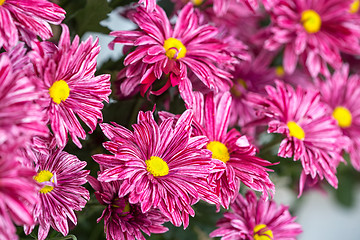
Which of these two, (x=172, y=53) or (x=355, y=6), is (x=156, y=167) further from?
(x=355, y=6)

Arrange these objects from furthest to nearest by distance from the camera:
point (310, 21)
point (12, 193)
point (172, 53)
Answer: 1. point (310, 21)
2. point (172, 53)
3. point (12, 193)

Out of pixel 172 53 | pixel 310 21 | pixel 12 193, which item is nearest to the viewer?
pixel 12 193

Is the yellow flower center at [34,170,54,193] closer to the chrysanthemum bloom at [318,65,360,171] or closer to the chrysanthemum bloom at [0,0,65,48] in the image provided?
the chrysanthemum bloom at [0,0,65,48]

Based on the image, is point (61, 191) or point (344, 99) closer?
point (61, 191)

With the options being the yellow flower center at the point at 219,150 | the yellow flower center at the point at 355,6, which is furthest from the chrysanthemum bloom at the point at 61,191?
the yellow flower center at the point at 355,6

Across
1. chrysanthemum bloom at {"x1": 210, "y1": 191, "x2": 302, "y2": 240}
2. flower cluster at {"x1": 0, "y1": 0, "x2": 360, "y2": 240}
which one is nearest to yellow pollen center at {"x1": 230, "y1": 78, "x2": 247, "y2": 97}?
flower cluster at {"x1": 0, "y1": 0, "x2": 360, "y2": 240}

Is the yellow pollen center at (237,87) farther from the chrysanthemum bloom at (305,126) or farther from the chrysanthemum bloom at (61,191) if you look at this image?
the chrysanthemum bloom at (61,191)

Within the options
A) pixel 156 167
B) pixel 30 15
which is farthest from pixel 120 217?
pixel 30 15
